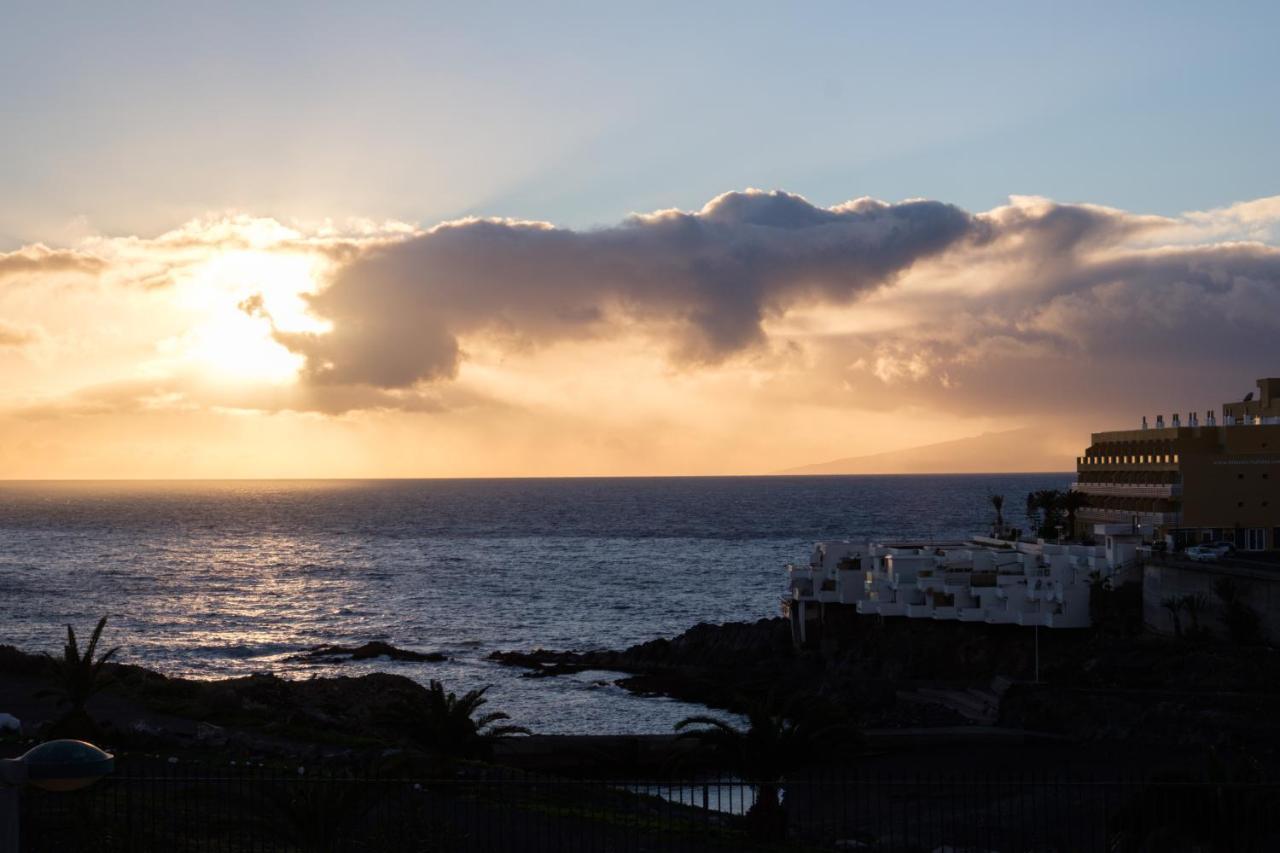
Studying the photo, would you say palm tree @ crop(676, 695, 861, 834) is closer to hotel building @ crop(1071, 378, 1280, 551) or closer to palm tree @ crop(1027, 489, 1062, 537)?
hotel building @ crop(1071, 378, 1280, 551)

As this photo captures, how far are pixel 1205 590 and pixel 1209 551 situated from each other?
30.8ft

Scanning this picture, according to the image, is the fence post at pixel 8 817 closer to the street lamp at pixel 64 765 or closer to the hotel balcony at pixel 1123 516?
the street lamp at pixel 64 765

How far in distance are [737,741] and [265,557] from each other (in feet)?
427

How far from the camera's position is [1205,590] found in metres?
48.3

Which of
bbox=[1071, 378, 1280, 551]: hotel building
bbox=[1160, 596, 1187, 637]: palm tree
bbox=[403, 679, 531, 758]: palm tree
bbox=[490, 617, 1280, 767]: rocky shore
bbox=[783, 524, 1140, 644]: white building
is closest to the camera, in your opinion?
bbox=[403, 679, 531, 758]: palm tree

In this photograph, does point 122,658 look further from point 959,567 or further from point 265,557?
point 265,557

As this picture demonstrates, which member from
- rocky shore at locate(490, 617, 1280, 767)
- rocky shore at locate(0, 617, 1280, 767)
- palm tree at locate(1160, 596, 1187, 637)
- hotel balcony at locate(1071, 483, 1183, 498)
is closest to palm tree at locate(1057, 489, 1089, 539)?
hotel balcony at locate(1071, 483, 1183, 498)

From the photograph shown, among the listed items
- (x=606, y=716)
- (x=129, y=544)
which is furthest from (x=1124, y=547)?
(x=129, y=544)

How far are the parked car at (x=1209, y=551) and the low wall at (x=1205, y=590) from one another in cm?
202

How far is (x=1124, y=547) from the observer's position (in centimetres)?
5525

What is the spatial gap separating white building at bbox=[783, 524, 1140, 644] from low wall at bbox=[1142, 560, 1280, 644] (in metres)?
2.35

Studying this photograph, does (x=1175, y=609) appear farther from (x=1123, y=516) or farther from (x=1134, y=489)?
(x=1123, y=516)

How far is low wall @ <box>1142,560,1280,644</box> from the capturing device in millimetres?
45719

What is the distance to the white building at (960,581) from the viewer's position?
53.7 m
